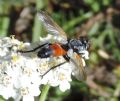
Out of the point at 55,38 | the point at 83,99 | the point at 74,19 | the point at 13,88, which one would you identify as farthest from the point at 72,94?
the point at 13,88

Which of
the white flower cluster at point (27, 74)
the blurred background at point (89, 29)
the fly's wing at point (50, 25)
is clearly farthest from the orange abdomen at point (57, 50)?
the blurred background at point (89, 29)

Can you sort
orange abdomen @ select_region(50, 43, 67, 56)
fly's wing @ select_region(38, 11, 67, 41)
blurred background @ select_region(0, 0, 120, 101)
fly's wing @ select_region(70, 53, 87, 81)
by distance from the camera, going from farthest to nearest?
blurred background @ select_region(0, 0, 120, 101) → fly's wing @ select_region(38, 11, 67, 41) → orange abdomen @ select_region(50, 43, 67, 56) → fly's wing @ select_region(70, 53, 87, 81)

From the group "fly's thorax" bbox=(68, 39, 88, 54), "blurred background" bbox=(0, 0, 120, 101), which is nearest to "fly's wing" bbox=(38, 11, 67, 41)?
"fly's thorax" bbox=(68, 39, 88, 54)

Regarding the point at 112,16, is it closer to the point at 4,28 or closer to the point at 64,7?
the point at 64,7

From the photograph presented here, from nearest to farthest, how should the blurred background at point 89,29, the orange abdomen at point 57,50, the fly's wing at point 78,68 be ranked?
the fly's wing at point 78,68 < the orange abdomen at point 57,50 < the blurred background at point 89,29

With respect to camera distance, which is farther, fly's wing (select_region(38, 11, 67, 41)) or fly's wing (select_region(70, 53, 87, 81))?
fly's wing (select_region(38, 11, 67, 41))

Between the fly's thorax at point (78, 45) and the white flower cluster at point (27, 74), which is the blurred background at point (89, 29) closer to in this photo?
the fly's thorax at point (78, 45)

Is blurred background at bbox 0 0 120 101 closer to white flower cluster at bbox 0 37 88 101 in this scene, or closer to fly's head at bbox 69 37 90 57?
fly's head at bbox 69 37 90 57
